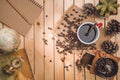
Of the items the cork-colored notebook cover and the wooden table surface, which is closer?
the cork-colored notebook cover

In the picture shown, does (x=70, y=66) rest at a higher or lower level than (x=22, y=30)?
lower

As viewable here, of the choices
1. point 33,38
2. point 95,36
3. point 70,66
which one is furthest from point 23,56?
point 95,36

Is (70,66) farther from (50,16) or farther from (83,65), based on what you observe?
(50,16)

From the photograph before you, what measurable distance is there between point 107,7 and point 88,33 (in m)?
0.21

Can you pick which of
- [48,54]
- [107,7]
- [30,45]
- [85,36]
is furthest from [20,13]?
[107,7]

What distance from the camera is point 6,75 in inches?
84.2

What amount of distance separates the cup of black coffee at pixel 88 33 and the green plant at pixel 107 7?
0.10 m

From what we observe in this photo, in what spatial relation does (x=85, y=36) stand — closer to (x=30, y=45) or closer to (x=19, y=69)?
(x=30, y=45)

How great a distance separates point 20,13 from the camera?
89.5 inches

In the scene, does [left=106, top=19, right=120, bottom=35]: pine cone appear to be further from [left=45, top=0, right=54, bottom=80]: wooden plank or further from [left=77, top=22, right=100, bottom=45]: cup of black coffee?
[left=45, top=0, right=54, bottom=80]: wooden plank

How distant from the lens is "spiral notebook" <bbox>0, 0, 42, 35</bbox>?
226cm

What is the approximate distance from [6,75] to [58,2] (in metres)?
0.59

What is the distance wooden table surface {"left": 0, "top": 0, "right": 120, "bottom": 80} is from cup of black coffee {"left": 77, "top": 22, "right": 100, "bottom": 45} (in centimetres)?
12

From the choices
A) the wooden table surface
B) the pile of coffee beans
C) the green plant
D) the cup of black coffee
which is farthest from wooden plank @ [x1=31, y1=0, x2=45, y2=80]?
the green plant
